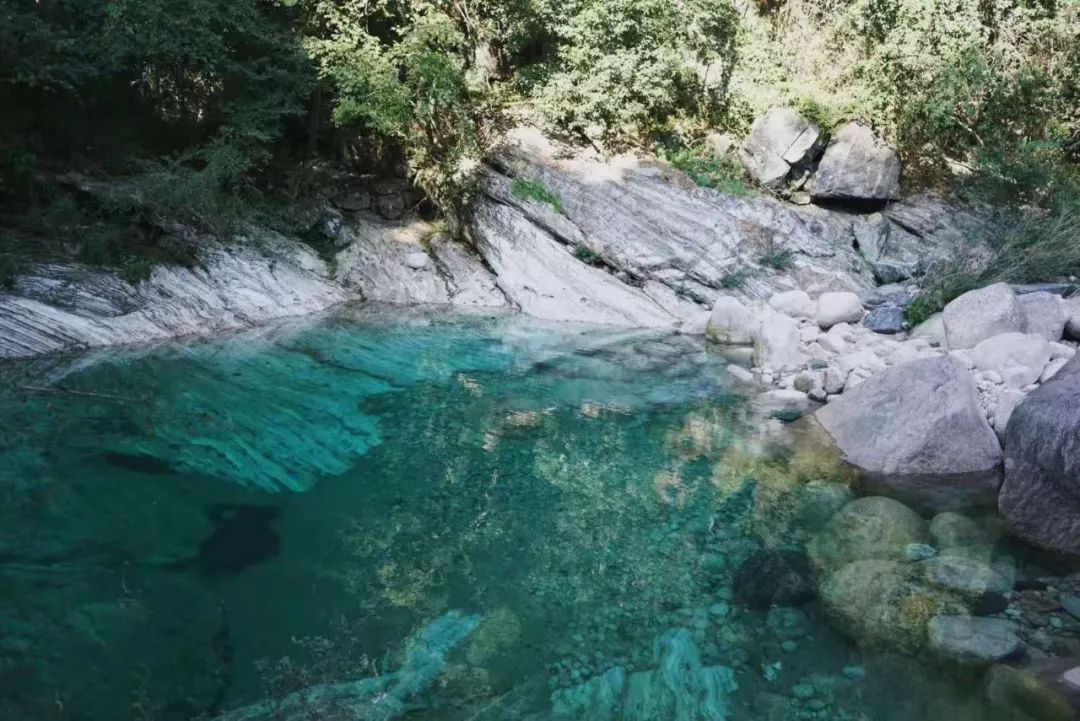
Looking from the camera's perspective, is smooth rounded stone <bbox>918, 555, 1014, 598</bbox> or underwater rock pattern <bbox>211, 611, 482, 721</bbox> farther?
smooth rounded stone <bbox>918, 555, 1014, 598</bbox>

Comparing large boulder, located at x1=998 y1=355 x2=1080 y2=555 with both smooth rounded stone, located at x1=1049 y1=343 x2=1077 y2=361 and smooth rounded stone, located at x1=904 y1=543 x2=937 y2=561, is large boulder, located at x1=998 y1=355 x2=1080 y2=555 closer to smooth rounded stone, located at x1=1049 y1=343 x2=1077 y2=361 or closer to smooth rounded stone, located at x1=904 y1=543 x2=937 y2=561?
smooth rounded stone, located at x1=904 y1=543 x2=937 y2=561

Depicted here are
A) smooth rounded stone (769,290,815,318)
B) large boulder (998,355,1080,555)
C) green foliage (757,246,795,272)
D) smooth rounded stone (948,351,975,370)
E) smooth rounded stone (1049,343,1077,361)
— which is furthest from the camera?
green foliage (757,246,795,272)

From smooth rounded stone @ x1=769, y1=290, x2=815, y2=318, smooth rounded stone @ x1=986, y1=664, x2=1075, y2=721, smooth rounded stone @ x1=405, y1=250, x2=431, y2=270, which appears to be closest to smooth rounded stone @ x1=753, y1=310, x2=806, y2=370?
smooth rounded stone @ x1=769, y1=290, x2=815, y2=318

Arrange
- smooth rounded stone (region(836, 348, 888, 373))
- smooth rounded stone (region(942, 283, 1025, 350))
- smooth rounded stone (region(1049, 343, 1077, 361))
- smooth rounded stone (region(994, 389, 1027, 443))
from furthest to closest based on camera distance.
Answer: smooth rounded stone (region(836, 348, 888, 373))
smooth rounded stone (region(942, 283, 1025, 350))
smooth rounded stone (region(1049, 343, 1077, 361))
smooth rounded stone (region(994, 389, 1027, 443))

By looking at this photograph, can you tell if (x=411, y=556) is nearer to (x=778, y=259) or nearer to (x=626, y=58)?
(x=778, y=259)

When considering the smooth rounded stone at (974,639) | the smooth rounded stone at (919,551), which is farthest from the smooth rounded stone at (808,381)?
the smooth rounded stone at (974,639)

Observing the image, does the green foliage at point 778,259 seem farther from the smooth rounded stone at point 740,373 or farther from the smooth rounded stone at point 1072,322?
the smooth rounded stone at point 1072,322

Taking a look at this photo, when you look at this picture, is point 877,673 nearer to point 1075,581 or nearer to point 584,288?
point 1075,581

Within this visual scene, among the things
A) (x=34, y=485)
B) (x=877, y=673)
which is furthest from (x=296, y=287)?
(x=877, y=673)
